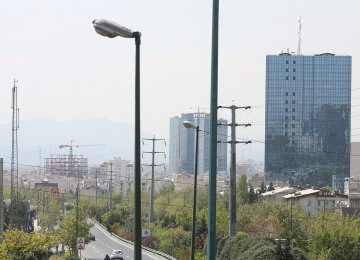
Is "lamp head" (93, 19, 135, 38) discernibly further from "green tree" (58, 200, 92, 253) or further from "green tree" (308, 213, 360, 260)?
"green tree" (58, 200, 92, 253)

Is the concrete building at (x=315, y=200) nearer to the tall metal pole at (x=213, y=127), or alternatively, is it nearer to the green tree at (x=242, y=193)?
the green tree at (x=242, y=193)

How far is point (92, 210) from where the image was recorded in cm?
12056

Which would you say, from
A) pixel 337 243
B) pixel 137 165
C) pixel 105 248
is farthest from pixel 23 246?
pixel 105 248

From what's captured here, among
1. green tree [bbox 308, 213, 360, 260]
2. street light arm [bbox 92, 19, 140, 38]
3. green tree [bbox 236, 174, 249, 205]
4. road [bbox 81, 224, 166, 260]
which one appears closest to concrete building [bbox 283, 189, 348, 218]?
green tree [bbox 236, 174, 249, 205]

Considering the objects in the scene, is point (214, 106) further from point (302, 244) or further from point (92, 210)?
point (92, 210)

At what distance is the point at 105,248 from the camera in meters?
75.6

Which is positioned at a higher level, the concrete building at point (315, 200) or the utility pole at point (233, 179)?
the utility pole at point (233, 179)

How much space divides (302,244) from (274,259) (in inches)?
886

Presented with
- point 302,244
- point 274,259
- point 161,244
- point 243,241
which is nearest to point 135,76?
point 274,259


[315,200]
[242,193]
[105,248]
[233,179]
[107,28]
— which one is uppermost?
[107,28]

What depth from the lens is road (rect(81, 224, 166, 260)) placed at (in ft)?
206

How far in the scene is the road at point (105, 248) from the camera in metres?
62.8

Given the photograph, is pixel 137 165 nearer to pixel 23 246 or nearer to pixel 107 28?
pixel 107 28

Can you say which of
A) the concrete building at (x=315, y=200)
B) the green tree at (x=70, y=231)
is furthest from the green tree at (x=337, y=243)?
the concrete building at (x=315, y=200)
